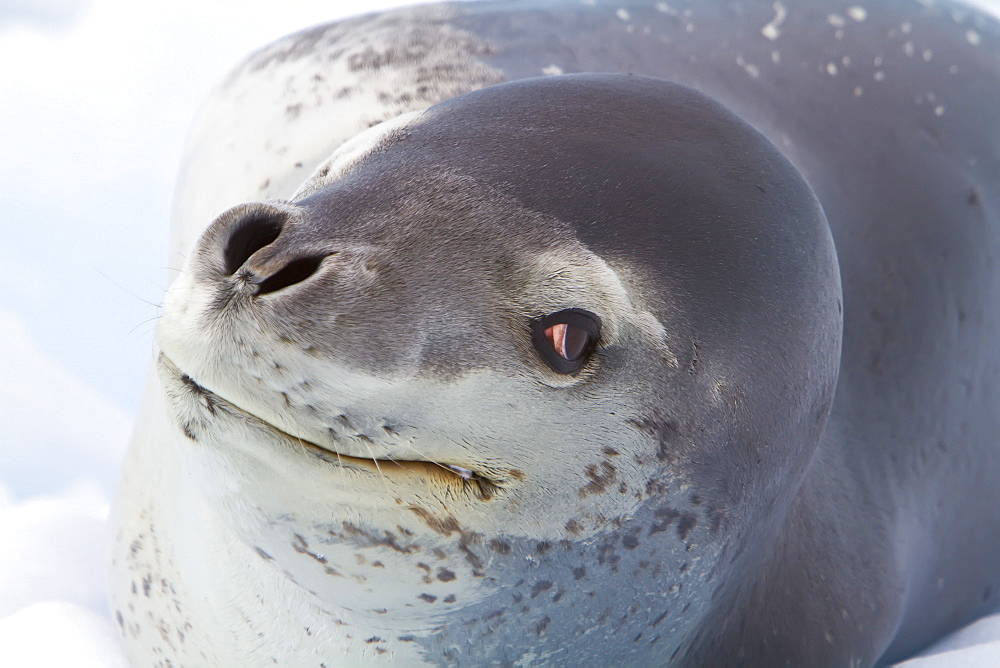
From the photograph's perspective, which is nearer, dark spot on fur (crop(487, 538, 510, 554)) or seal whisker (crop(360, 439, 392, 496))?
seal whisker (crop(360, 439, 392, 496))

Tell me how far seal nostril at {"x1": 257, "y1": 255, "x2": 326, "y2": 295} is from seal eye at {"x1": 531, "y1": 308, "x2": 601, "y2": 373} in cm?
22

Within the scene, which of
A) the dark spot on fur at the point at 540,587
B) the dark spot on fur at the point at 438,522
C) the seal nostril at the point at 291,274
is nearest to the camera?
the seal nostril at the point at 291,274

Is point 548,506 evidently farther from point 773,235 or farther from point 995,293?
point 995,293

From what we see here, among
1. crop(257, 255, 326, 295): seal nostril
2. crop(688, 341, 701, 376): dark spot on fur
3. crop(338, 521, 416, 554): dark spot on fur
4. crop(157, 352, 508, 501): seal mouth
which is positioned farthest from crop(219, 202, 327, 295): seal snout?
crop(688, 341, 701, 376): dark spot on fur

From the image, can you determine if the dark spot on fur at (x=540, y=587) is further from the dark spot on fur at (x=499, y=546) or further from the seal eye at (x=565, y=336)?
the seal eye at (x=565, y=336)

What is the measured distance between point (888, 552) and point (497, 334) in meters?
1.06

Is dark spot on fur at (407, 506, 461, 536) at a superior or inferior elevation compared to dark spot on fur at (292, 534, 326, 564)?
inferior

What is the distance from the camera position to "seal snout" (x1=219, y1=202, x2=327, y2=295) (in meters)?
0.94

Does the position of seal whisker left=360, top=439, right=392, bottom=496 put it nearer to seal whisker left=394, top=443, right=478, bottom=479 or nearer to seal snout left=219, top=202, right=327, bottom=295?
seal whisker left=394, top=443, right=478, bottom=479

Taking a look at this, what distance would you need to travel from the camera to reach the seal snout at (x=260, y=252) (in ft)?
3.09

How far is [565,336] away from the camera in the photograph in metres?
1.03

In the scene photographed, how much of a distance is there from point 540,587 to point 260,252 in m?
A: 0.50

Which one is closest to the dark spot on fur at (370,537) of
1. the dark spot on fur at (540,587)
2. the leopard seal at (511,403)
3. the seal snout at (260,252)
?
the leopard seal at (511,403)

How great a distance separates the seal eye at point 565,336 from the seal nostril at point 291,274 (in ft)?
0.73
